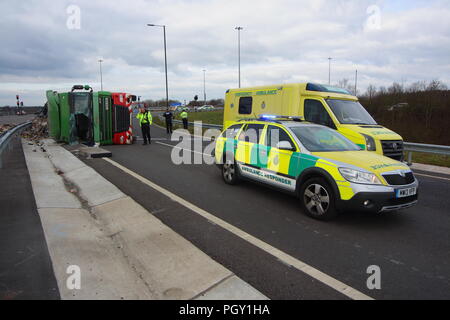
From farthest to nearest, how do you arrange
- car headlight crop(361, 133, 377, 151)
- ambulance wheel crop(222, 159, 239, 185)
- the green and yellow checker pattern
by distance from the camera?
car headlight crop(361, 133, 377, 151) < ambulance wheel crop(222, 159, 239, 185) < the green and yellow checker pattern

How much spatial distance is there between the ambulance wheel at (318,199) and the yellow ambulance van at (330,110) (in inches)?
132

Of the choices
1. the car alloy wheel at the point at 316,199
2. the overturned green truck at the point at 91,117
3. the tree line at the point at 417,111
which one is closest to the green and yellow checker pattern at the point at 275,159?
the car alloy wheel at the point at 316,199

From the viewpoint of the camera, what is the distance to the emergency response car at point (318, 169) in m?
4.86

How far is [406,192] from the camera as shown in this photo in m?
4.99

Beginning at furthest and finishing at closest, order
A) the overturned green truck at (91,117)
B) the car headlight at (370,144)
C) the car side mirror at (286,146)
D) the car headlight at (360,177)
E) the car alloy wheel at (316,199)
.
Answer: the overturned green truck at (91,117) → the car headlight at (370,144) → the car side mirror at (286,146) → the car alloy wheel at (316,199) → the car headlight at (360,177)

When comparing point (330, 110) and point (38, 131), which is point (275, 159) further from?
point (38, 131)

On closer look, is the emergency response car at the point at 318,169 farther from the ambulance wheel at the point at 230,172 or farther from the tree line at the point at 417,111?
the tree line at the point at 417,111

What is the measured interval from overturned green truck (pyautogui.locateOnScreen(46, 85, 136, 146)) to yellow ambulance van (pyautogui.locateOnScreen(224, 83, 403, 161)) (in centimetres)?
666

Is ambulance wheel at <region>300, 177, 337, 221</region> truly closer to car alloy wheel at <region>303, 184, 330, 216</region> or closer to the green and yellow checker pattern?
car alloy wheel at <region>303, 184, 330, 216</region>

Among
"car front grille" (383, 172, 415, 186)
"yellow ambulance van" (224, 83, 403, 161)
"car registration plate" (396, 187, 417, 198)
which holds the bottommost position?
"car registration plate" (396, 187, 417, 198)

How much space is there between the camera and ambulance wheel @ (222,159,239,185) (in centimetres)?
746

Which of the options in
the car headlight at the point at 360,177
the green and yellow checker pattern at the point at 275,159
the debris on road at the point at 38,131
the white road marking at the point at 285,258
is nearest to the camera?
the white road marking at the point at 285,258

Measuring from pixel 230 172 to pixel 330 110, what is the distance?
3414 millimetres

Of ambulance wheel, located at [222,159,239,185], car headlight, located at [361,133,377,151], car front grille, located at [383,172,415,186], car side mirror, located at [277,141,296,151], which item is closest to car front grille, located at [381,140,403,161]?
car headlight, located at [361,133,377,151]
